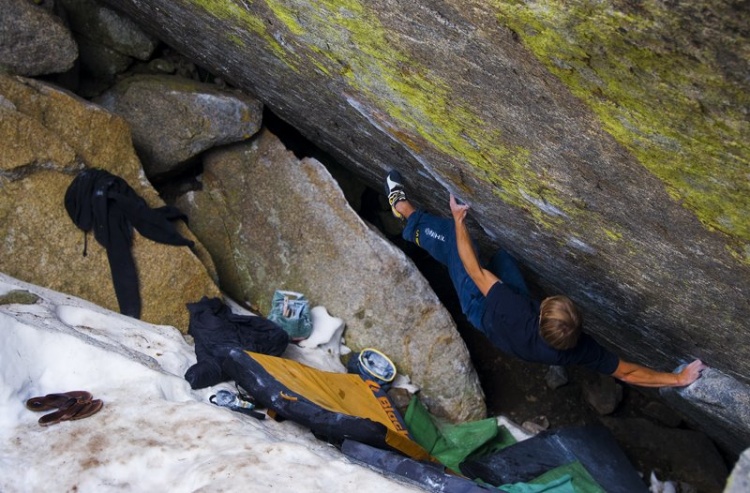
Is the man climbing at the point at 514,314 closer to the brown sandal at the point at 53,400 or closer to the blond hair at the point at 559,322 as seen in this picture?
the blond hair at the point at 559,322

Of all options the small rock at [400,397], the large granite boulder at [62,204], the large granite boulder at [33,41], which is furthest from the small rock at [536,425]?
the large granite boulder at [33,41]

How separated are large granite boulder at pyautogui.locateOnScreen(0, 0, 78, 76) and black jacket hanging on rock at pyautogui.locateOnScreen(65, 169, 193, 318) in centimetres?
109

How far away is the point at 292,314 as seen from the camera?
653 cm

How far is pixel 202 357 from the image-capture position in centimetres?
550

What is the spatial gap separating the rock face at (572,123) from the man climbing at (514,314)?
0.69 ft

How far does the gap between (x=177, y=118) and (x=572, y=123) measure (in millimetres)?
4416

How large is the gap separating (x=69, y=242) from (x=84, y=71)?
209 cm

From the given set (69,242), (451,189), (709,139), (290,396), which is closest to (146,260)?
(69,242)

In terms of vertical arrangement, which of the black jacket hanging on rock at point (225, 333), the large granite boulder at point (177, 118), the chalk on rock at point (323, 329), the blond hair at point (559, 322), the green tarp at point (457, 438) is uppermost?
the blond hair at point (559, 322)

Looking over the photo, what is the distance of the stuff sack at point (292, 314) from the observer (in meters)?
6.44

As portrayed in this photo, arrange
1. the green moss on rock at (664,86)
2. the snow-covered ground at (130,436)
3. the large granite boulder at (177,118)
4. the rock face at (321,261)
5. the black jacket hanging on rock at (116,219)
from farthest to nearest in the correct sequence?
the large granite boulder at (177,118), the rock face at (321,261), the black jacket hanging on rock at (116,219), the snow-covered ground at (130,436), the green moss on rock at (664,86)

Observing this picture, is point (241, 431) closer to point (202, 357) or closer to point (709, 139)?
point (202, 357)

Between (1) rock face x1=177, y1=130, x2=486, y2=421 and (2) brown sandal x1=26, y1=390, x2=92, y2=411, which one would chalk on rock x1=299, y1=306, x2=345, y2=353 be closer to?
(1) rock face x1=177, y1=130, x2=486, y2=421

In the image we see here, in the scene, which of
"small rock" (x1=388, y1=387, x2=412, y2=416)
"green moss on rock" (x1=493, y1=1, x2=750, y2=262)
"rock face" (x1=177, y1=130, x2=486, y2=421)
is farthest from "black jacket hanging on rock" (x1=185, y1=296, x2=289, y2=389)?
"green moss on rock" (x1=493, y1=1, x2=750, y2=262)
